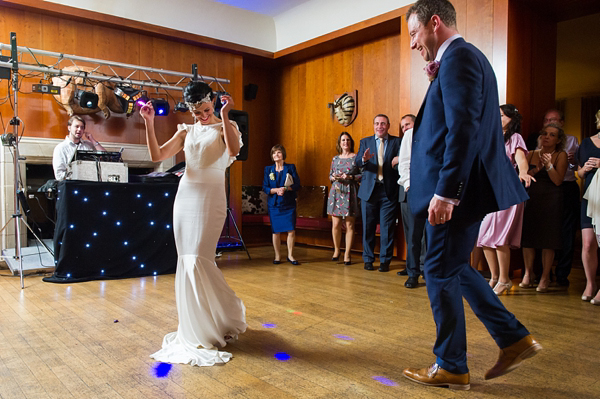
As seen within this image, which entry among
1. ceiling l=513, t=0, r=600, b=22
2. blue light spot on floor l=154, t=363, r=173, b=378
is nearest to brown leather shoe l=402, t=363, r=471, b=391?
blue light spot on floor l=154, t=363, r=173, b=378

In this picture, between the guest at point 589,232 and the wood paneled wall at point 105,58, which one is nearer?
the guest at point 589,232

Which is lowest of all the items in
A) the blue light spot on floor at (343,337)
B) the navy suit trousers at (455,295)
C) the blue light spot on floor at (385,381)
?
the blue light spot on floor at (343,337)

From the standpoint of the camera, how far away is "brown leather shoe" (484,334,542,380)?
6.63 ft

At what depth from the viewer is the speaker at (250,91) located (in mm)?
8461

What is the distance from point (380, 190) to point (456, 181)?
3736mm

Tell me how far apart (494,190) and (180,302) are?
5.84ft

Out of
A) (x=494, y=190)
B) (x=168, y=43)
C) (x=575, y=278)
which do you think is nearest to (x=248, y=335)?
(x=494, y=190)

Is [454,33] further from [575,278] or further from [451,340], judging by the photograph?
[575,278]

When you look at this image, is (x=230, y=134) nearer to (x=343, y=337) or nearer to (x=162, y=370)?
(x=162, y=370)

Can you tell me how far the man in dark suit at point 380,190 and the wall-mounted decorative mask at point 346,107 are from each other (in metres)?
1.64

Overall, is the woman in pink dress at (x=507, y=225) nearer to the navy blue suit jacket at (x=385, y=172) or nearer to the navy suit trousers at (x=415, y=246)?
the navy suit trousers at (x=415, y=246)

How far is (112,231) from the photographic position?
4.93 metres

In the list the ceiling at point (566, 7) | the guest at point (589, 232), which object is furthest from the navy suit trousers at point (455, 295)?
the ceiling at point (566, 7)

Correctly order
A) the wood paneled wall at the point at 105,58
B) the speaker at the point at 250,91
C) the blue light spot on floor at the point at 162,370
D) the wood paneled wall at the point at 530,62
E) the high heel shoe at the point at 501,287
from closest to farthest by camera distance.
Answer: the blue light spot on floor at the point at 162,370 < the high heel shoe at the point at 501,287 < the wood paneled wall at the point at 530,62 < the wood paneled wall at the point at 105,58 < the speaker at the point at 250,91
